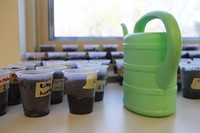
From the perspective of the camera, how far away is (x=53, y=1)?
3.98ft

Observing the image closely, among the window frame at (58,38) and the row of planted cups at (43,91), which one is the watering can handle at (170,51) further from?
the window frame at (58,38)

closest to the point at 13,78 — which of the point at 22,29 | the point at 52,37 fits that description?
the point at 22,29

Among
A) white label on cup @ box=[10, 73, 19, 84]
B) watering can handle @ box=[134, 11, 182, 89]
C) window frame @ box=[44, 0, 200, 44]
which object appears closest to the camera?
watering can handle @ box=[134, 11, 182, 89]

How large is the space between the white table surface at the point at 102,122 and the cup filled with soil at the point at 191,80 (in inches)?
3.3

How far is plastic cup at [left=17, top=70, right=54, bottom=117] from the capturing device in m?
0.56

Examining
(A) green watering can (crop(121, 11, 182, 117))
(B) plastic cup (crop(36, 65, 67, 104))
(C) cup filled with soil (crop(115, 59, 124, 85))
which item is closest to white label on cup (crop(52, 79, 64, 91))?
(B) plastic cup (crop(36, 65, 67, 104))

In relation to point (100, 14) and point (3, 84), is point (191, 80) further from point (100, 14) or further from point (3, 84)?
point (100, 14)

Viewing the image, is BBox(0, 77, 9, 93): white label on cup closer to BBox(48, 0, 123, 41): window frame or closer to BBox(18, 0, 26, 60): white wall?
BBox(18, 0, 26, 60): white wall

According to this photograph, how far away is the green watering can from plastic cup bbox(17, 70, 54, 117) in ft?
0.77

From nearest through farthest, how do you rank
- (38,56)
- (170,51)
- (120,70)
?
(170,51), (120,70), (38,56)

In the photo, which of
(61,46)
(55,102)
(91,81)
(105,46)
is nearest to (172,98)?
(91,81)

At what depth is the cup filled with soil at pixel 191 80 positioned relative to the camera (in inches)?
28.6

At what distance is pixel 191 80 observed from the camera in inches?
28.7

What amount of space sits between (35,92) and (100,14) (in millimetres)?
795
